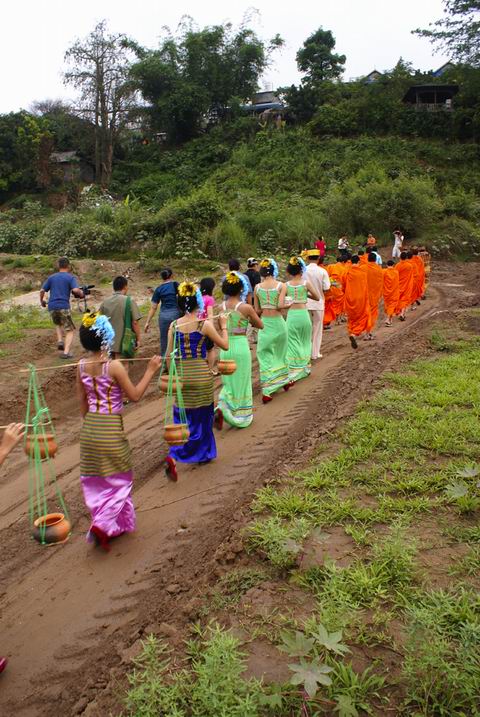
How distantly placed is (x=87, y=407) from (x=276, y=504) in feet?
5.41

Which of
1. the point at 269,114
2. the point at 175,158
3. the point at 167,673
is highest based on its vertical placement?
the point at 269,114

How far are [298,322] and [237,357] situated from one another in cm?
200

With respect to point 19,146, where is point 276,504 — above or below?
below

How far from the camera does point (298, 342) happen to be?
832 cm

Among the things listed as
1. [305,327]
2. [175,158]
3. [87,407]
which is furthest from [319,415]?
[175,158]

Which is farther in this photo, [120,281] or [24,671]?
[120,281]

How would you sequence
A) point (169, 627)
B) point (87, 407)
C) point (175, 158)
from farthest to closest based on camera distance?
point (175, 158)
point (87, 407)
point (169, 627)

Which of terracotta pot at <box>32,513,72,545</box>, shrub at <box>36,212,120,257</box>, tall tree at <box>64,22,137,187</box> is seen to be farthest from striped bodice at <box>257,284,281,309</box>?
tall tree at <box>64,22,137,187</box>

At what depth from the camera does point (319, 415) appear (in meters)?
6.59

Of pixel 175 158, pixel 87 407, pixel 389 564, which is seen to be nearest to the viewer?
pixel 389 564

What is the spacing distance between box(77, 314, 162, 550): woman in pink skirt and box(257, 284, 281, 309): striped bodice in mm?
3609

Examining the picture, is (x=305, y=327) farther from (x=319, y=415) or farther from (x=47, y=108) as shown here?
(x=47, y=108)

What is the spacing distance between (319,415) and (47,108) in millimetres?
50544

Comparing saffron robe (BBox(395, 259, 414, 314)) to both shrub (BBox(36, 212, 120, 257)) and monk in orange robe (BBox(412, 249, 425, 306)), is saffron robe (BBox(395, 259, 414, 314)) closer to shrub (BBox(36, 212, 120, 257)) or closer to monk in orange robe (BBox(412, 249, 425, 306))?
monk in orange robe (BBox(412, 249, 425, 306))
